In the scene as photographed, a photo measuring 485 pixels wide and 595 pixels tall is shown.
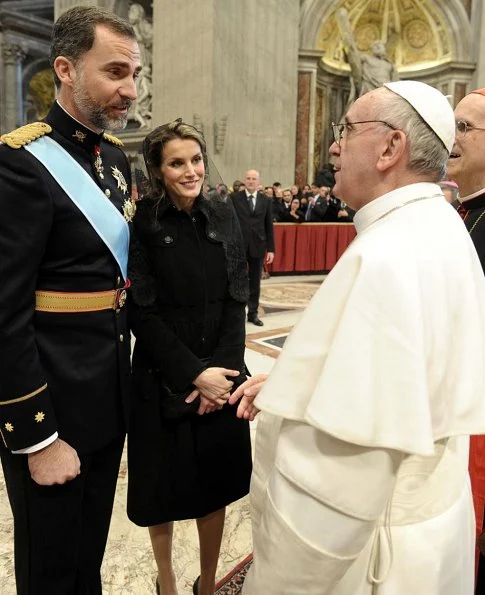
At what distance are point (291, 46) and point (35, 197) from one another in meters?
13.2

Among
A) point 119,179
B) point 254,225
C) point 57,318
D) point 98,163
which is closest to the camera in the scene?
point 57,318

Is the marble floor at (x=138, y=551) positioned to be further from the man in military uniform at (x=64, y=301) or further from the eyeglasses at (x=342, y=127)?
the eyeglasses at (x=342, y=127)

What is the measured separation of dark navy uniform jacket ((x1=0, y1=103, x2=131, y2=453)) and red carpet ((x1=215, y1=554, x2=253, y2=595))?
964mm

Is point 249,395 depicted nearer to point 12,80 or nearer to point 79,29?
point 79,29

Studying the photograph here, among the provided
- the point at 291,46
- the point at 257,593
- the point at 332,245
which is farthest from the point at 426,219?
the point at 291,46

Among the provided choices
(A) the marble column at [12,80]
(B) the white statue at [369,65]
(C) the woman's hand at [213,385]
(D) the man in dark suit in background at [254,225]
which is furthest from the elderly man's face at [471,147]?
(A) the marble column at [12,80]

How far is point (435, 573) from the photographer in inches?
46.6

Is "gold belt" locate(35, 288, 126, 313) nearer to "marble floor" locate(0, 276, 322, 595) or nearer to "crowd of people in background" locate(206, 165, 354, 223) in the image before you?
"marble floor" locate(0, 276, 322, 595)

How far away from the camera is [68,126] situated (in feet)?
5.24

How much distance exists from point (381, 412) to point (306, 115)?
45.0 feet

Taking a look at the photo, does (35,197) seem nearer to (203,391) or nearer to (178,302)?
(178,302)

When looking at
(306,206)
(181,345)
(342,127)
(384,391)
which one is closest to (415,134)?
(342,127)

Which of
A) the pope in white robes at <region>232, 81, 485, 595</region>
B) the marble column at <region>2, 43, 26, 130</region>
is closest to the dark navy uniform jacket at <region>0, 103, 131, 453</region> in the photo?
the pope in white robes at <region>232, 81, 485, 595</region>

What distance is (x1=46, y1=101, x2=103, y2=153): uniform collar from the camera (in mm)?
1595
